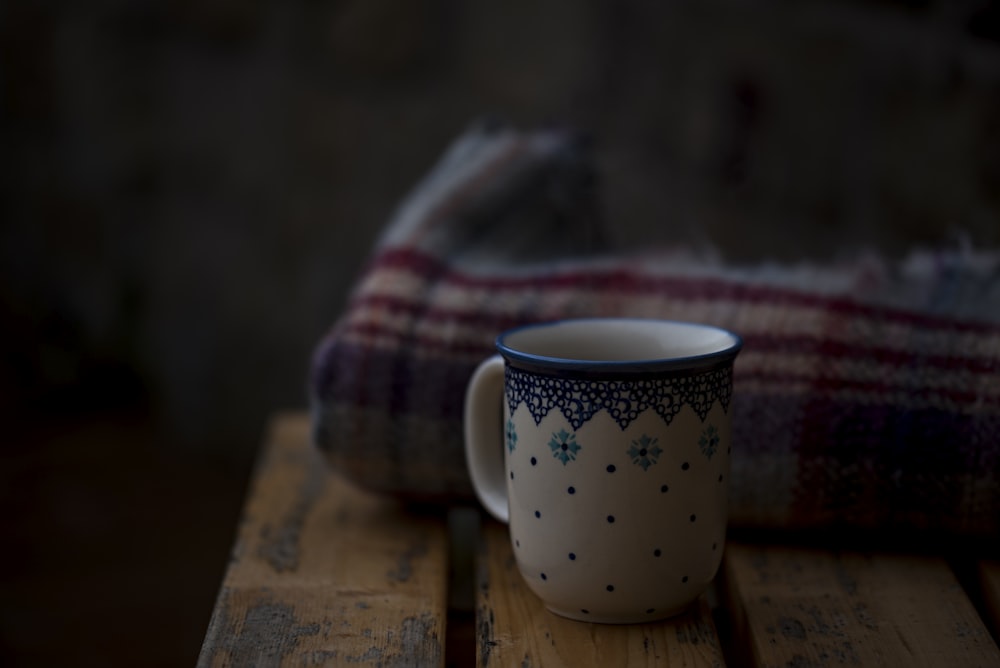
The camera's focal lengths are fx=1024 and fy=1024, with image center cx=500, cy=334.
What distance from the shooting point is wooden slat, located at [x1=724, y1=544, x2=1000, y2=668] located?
0.44 metres

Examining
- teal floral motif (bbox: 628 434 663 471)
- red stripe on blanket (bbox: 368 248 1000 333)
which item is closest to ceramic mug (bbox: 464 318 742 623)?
teal floral motif (bbox: 628 434 663 471)

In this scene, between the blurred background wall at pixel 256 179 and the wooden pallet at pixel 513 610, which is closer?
the wooden pallet at pixel 513 610

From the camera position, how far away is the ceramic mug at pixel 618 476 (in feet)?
1.41

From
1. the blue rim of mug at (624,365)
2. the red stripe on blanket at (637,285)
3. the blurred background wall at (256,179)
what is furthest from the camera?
the blurred background wall at (256,179)

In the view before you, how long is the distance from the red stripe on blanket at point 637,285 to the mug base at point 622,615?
19cm

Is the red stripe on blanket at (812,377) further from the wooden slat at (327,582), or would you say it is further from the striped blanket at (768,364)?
the wooden slat at (327,582)

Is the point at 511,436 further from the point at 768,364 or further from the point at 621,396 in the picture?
the point at 768,364

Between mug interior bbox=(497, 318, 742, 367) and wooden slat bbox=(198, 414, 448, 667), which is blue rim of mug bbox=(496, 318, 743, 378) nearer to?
mug interior bbox=(497, 318, 742, 367)

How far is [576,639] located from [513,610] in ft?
0.14

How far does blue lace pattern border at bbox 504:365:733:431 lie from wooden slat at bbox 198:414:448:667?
4.7 inches

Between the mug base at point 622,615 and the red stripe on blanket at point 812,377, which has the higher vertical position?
the red stripe on blanket at point 812,377

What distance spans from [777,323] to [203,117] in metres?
0.85

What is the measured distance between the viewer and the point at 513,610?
482 mm

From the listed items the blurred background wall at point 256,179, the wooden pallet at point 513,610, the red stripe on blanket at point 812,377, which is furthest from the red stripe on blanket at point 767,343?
the blurred background wall at point 256,179
